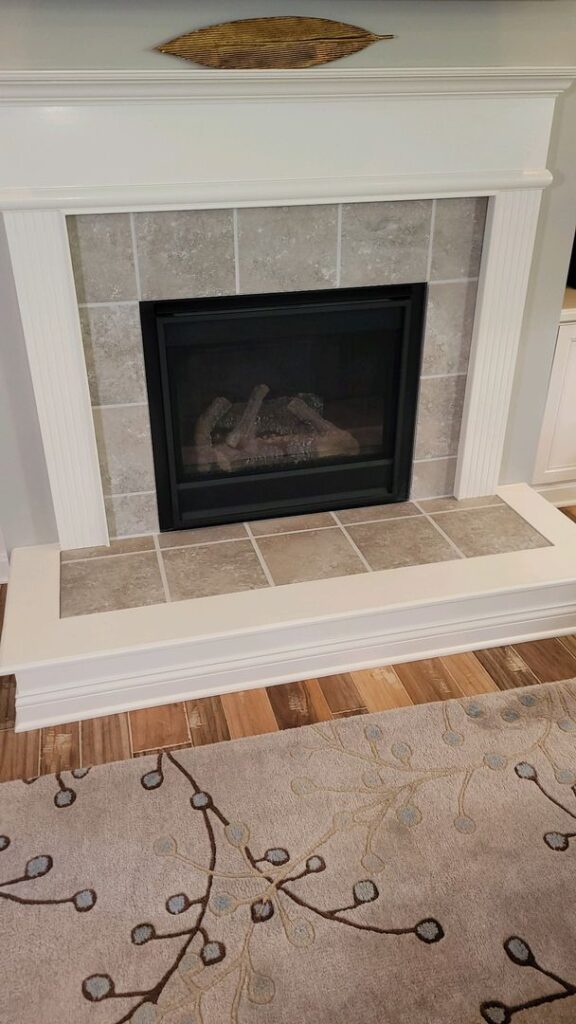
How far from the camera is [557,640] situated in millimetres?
2400

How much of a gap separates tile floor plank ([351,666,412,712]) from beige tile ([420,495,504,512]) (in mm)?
640

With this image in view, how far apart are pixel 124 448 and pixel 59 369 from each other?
0.32m

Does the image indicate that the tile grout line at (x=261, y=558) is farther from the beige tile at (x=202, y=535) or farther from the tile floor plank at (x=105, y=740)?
the tile floor plank at (x=105, y=740)

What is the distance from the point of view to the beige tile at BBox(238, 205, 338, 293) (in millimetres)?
2195

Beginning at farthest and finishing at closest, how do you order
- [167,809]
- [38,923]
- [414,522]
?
[414,522] → [167,809] → [38,923]

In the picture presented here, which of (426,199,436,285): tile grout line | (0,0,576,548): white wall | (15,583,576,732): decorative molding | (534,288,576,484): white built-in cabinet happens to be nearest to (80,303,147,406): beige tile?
(0,0,576,548): white wall

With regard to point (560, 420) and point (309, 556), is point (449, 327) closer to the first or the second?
point (560, 420)

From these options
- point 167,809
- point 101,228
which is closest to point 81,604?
point 167,809

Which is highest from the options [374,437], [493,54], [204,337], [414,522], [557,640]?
[493,54]

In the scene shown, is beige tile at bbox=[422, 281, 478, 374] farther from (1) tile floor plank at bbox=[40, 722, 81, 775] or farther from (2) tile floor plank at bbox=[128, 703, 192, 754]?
(1) tile floor plank at bbox=[40, 722, 81, 775]

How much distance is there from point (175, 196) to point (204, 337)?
1.34 ft

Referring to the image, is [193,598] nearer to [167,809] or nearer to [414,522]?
[167,809]

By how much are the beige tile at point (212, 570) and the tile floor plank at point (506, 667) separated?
0.68 m

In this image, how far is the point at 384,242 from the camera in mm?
2309
